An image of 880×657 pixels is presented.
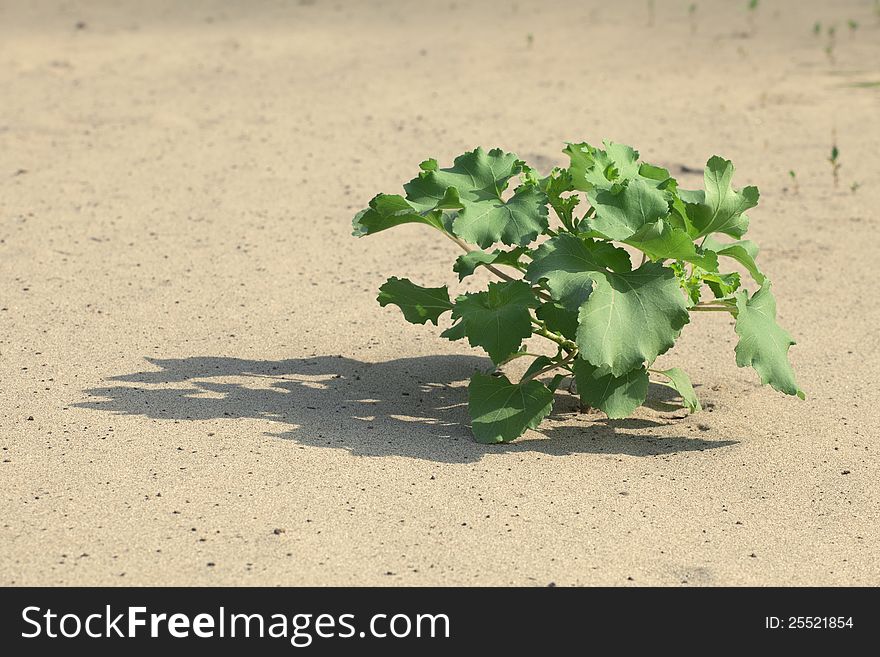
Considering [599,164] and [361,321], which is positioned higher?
[599,164]

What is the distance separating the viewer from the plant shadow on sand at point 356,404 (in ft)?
12.1

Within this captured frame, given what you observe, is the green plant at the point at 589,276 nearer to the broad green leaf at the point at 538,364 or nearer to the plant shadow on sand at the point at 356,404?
the broad green leaf at the point at 538,364

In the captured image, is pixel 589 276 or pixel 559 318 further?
pixel 559 318

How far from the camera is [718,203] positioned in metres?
3.66

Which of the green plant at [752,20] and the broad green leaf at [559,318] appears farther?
the green plant at [752,20]

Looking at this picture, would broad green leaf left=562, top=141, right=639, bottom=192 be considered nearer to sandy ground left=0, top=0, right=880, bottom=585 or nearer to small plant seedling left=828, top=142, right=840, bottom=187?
sandy ground left=0, top=0, right=880, bottom=585

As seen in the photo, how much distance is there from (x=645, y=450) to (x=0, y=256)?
9.59 ft

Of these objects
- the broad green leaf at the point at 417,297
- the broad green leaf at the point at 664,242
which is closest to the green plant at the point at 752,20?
the broad green leaf at the point at 417,297

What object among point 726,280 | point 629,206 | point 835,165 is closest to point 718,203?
point 726,280

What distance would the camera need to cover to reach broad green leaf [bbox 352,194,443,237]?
3.64m

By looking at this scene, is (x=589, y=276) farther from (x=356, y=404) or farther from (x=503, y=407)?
(x=356, y=404)

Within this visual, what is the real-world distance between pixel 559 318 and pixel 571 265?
Answer: 0.27m

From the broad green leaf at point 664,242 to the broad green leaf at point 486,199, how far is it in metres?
0.26

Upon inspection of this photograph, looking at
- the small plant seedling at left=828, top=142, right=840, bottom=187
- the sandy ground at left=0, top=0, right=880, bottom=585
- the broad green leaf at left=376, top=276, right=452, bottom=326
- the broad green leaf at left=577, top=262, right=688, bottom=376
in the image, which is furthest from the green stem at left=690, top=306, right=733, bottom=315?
the small plant seedling at left=828, top=142, right=840, bottom=187
